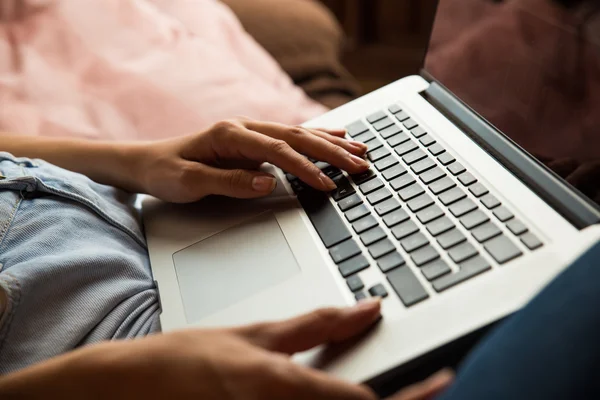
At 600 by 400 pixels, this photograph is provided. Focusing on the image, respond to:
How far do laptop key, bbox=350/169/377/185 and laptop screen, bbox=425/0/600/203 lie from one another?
158 millimetres

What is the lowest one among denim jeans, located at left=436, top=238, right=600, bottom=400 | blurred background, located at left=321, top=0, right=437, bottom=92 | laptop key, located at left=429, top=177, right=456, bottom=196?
denim jeans, located at left=436, top=238, right=600, bottom=400

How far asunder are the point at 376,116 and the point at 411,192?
0.56 feet

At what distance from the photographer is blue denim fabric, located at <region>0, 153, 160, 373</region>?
495mm

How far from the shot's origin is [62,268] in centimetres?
52

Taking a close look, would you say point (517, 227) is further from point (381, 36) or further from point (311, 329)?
point (381, 36)

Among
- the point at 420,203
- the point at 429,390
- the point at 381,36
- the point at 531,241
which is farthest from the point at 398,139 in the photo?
the point at 381,36

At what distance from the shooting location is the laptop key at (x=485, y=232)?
459 millimetres

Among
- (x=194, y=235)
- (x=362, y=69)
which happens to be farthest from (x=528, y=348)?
(x=362, y=69)

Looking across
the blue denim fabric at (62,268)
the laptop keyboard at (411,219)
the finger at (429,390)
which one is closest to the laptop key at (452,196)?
the laptop keyboard at (411,219)

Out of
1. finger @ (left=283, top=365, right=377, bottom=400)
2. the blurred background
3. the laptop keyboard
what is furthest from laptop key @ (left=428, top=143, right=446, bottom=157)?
the blurred background

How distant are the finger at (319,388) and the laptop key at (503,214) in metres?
0.21

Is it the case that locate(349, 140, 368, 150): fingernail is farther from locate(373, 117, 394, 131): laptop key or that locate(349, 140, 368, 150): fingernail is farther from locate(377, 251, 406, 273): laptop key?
locate(377, 251, 406, 273): laptop key

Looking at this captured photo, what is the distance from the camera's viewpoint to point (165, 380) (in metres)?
0.36

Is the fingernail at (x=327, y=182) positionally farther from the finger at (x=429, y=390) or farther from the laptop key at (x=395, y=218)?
the finger at (x=429, y=390)
